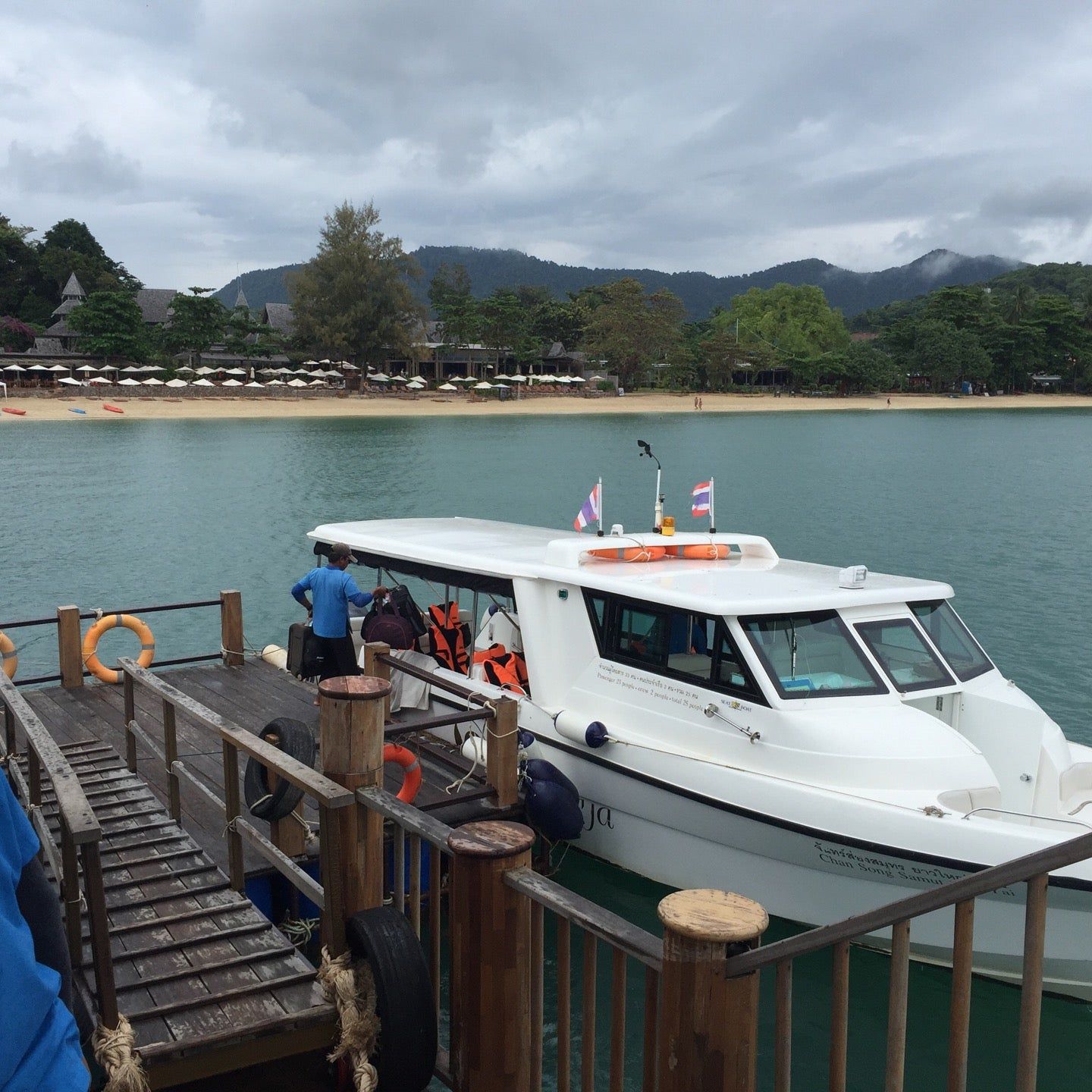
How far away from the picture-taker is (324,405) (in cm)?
8725

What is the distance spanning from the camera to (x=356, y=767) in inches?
180

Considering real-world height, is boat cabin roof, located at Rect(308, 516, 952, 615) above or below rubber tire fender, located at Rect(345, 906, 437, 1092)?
above

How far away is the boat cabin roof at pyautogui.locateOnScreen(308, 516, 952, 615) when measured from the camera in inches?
318

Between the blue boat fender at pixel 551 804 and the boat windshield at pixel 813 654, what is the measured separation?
1926mm

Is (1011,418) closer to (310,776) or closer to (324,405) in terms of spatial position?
(324,405)

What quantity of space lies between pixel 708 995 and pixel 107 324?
94.8 m

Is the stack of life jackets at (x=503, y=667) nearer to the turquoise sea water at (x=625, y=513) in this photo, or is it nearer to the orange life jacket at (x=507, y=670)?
the orange life jacket at (x=507, y=670)

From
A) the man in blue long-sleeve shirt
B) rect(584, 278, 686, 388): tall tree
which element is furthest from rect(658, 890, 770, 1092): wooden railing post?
rect(584, 278, 686, 388): tall tree

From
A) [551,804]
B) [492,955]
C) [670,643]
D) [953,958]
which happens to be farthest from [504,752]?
[953,958]

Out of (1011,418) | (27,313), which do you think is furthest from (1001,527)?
(27,313)

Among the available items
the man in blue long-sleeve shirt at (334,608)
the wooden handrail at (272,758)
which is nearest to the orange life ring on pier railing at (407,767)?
the wooden handrail at (272,758)

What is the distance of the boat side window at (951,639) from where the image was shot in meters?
8.54

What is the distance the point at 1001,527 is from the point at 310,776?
32085mm

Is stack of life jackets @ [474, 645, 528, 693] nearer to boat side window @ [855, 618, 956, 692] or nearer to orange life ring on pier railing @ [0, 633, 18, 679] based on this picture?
boat side window @ [855, 618, 956, 692]
